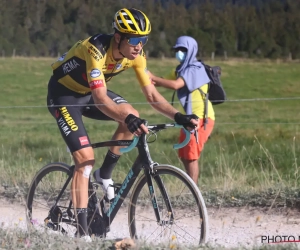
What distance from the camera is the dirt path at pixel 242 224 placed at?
6367mm

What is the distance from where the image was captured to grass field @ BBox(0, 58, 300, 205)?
8.02 metres

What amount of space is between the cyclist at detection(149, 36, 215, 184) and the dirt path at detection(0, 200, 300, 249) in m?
1.16

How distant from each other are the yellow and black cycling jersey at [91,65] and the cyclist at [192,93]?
2.19 meters

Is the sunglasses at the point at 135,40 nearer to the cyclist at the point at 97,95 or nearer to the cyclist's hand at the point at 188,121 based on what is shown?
the cyclist at the point at 97,95

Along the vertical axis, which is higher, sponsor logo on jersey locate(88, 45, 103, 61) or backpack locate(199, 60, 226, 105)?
sponsor logo on jersey locate(88, 45, 103, 61)

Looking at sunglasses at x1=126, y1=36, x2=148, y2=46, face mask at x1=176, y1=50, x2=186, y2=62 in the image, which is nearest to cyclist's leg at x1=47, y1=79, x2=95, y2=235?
sunglasses at x1=126, y1=36, x2=148, y2=46

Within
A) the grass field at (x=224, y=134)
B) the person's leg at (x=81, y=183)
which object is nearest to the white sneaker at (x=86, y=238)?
the person's leg at (x=81, y=183)

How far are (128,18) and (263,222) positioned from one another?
2367 mm

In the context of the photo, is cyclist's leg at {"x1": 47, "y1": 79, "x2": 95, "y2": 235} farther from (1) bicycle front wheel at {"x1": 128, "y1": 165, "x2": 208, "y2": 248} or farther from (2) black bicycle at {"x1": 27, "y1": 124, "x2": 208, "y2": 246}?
(1) bicycle front wheel at {"x1": 128, "y1": 165, "x2": 208, "y2": 248}

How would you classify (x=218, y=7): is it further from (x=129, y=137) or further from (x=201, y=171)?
(x=129, y=137)

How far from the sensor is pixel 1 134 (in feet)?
63.3

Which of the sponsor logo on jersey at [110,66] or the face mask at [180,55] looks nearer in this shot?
the sponsor logo on jersey at [110,66]

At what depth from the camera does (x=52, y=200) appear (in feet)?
21.9

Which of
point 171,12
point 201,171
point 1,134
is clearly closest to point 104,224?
point 201,171
